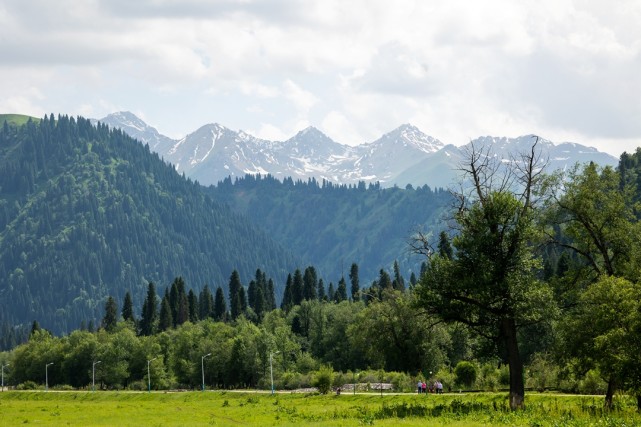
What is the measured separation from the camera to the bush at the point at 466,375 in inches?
4119

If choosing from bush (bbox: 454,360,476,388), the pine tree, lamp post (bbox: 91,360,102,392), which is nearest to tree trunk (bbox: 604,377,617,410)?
the pine tree

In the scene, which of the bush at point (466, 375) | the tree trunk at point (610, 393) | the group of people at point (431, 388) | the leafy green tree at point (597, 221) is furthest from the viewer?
the bush at point (466, 375)

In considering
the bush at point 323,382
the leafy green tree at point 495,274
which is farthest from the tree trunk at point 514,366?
the bush at point 323,382

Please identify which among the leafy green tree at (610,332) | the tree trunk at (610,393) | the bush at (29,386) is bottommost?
the bush at (29,386)

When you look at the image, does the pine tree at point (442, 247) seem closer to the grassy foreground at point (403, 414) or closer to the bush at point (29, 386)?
the grassy foreground at point (403, 414)

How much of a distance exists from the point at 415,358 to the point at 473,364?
22.8 meters

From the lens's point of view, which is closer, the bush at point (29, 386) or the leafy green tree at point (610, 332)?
the leafy green tree at point (610, 332)

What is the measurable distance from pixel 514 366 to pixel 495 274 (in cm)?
673

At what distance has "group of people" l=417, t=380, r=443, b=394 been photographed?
97.3 meters

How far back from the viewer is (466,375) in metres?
105

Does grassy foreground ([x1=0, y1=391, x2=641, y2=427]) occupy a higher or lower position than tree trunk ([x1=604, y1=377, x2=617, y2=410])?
lower

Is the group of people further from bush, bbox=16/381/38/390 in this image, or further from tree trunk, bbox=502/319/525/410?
bush, bbox=16/381/38/390

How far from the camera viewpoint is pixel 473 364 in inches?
4245

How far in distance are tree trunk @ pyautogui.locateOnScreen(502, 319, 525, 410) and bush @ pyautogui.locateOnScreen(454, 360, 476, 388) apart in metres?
45.6
